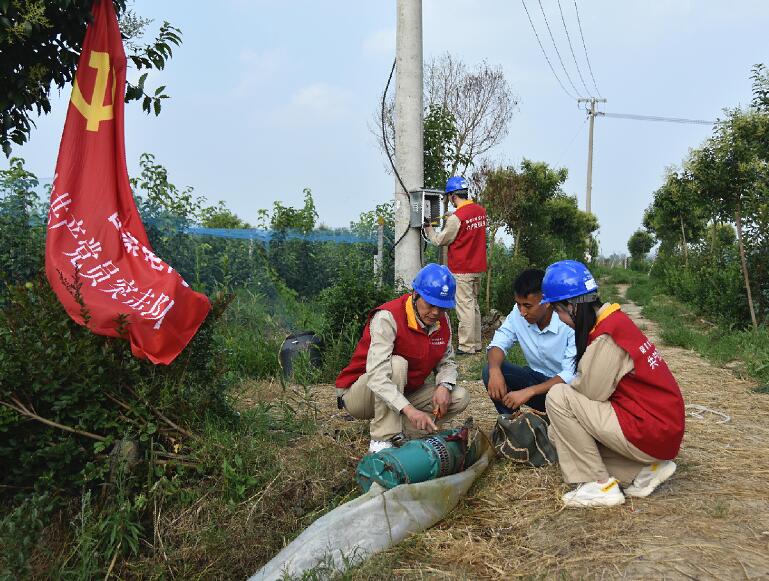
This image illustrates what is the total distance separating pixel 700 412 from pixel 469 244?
11.4ft

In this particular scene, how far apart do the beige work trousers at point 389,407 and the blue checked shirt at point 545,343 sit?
495mm

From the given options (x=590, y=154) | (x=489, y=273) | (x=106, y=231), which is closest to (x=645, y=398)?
(x=106, y=231)

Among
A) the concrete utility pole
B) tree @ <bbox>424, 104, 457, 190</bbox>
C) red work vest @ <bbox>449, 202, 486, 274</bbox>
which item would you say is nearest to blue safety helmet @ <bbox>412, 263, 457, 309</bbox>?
the concrete utility pole

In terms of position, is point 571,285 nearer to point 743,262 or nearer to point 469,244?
point 469,244

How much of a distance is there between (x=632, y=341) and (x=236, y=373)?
153 inches

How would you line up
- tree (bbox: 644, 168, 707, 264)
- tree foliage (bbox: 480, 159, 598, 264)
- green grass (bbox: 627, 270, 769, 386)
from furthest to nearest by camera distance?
1. tree (bbox: 644, 168, 707, 264)
2. tree foliage (bbox: 480, 159, 598, 264)
3. green grass (bbox: 627, 270, 769, 386)

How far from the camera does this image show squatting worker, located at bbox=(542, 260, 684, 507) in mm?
3250

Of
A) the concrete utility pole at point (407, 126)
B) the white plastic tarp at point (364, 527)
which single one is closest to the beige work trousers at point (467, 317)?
the concrete utility pole at point (407, 126)

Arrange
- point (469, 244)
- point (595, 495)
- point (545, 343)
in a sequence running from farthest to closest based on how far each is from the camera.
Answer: point (469, 244)
point (545, 343)
point (595, 495)

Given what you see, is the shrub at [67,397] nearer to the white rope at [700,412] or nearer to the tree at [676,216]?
the white rope at [700,412]

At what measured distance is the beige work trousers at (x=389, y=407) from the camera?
405cm

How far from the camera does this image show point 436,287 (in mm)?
3896

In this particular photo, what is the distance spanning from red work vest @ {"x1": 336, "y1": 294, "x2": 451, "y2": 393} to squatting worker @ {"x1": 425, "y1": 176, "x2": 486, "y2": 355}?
3649 mm

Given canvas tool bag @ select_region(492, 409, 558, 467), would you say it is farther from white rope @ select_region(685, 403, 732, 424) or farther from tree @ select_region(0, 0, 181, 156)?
tree @ select_region(0, 0, 181, 156)
